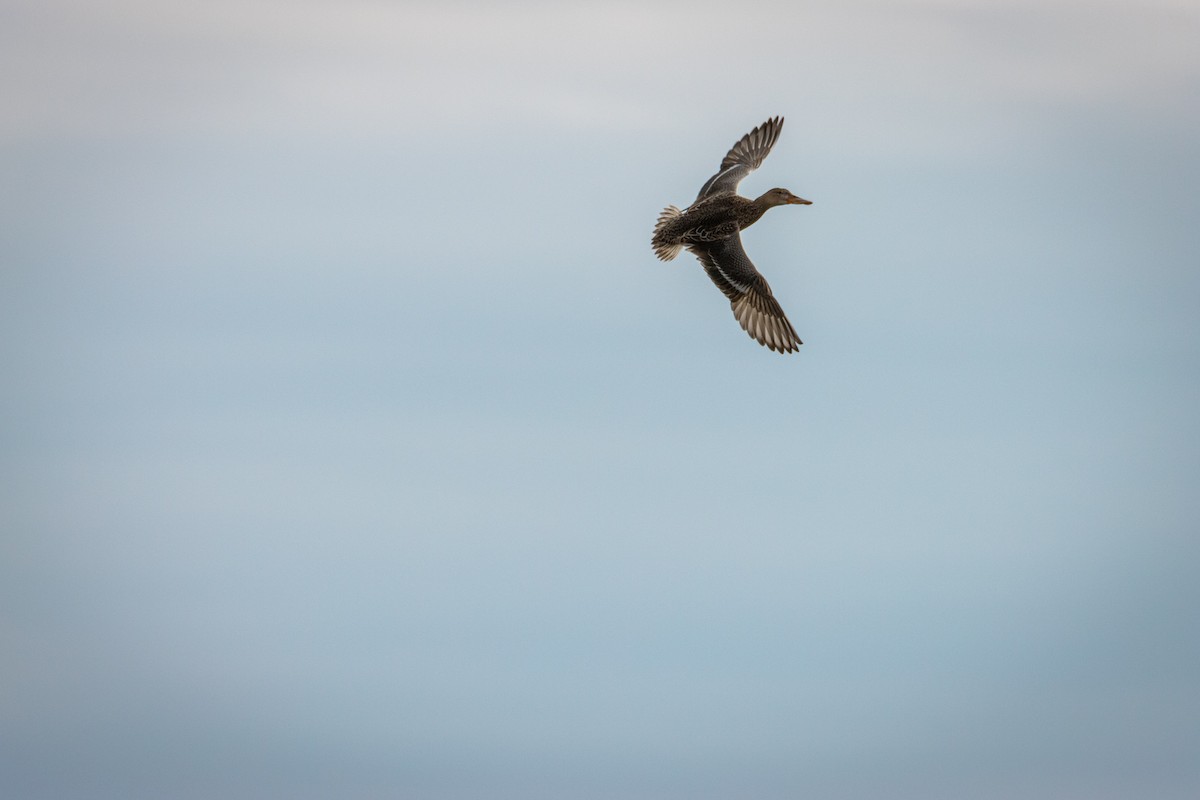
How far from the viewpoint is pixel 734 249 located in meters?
38.7

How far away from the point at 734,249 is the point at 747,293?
1104 mm

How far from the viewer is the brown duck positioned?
38.2 metres

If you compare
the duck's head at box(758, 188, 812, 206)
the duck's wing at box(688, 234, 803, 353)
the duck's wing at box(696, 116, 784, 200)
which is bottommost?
the duck's wing at box(688, 234, 803, 353)

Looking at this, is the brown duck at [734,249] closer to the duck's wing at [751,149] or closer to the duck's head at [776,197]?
the duck's head at [776,197]

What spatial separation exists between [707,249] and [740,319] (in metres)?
1.85

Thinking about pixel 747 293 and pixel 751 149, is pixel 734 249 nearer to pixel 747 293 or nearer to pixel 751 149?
pixel 747 293

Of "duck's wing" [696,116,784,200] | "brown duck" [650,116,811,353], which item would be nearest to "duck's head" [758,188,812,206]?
"brown duck" [650,116,811,353]

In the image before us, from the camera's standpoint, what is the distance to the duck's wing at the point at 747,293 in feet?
127

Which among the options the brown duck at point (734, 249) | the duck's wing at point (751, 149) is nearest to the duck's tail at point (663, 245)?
the brown duck at point (734, 249)

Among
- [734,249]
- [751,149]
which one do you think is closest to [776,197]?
[734,249]

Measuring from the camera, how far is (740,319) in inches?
1535

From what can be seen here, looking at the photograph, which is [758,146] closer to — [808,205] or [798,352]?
[808,205]

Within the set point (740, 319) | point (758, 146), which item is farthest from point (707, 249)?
point (758, 146)

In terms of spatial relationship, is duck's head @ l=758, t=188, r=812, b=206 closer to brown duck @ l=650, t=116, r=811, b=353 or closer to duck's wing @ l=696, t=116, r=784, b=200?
brown duck @ l=650, t=116, r=811, b=353
